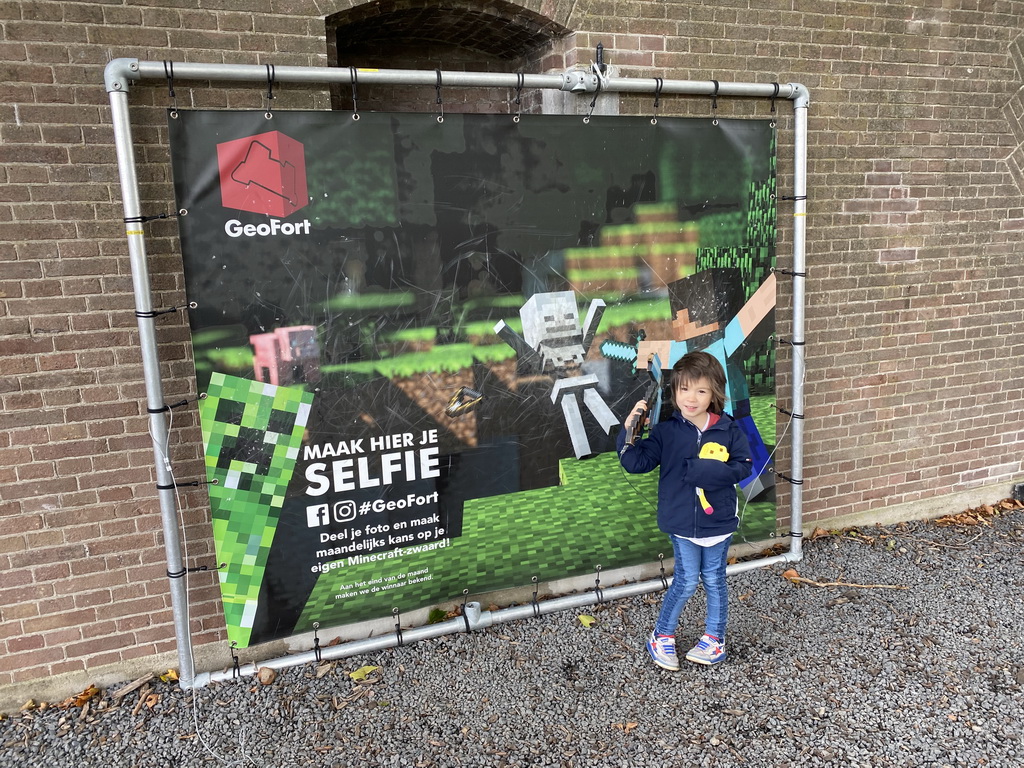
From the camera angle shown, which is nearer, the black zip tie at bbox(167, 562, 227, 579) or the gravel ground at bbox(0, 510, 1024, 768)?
the gravel ground at bbox(0, 510, 1024, 768)

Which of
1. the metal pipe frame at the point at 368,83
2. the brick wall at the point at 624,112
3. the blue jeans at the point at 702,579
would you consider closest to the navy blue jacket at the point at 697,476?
the blue jeans at the point at 702,579

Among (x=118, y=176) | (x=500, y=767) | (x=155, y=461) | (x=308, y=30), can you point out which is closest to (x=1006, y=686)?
(x=500, y=767)

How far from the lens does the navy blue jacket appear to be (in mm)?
3361

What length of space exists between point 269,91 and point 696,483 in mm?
2781

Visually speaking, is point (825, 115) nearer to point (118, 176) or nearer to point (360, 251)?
point (360, 251)

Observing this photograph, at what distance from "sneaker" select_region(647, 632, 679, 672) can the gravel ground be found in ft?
0.19

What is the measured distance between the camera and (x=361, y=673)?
3555 mm

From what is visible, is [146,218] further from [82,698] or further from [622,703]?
[622,703]

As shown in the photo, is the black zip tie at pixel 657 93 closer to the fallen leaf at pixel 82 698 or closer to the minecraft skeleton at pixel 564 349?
the minecraft skeleton at pixel 564 349

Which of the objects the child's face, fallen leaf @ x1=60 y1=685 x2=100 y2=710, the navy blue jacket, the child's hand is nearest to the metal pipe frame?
fallen leaf @ x1=60 y1=685 x2=100 y2=710

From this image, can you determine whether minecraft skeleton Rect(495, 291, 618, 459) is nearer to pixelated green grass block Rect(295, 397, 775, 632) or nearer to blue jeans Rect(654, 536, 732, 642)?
pixelated green grass block Rect(295, 397, 775, 632)

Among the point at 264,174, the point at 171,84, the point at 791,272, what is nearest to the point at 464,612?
the point at 264,174

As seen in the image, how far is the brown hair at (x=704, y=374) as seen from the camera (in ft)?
11.0

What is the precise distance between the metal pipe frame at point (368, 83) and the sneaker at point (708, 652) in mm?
669
